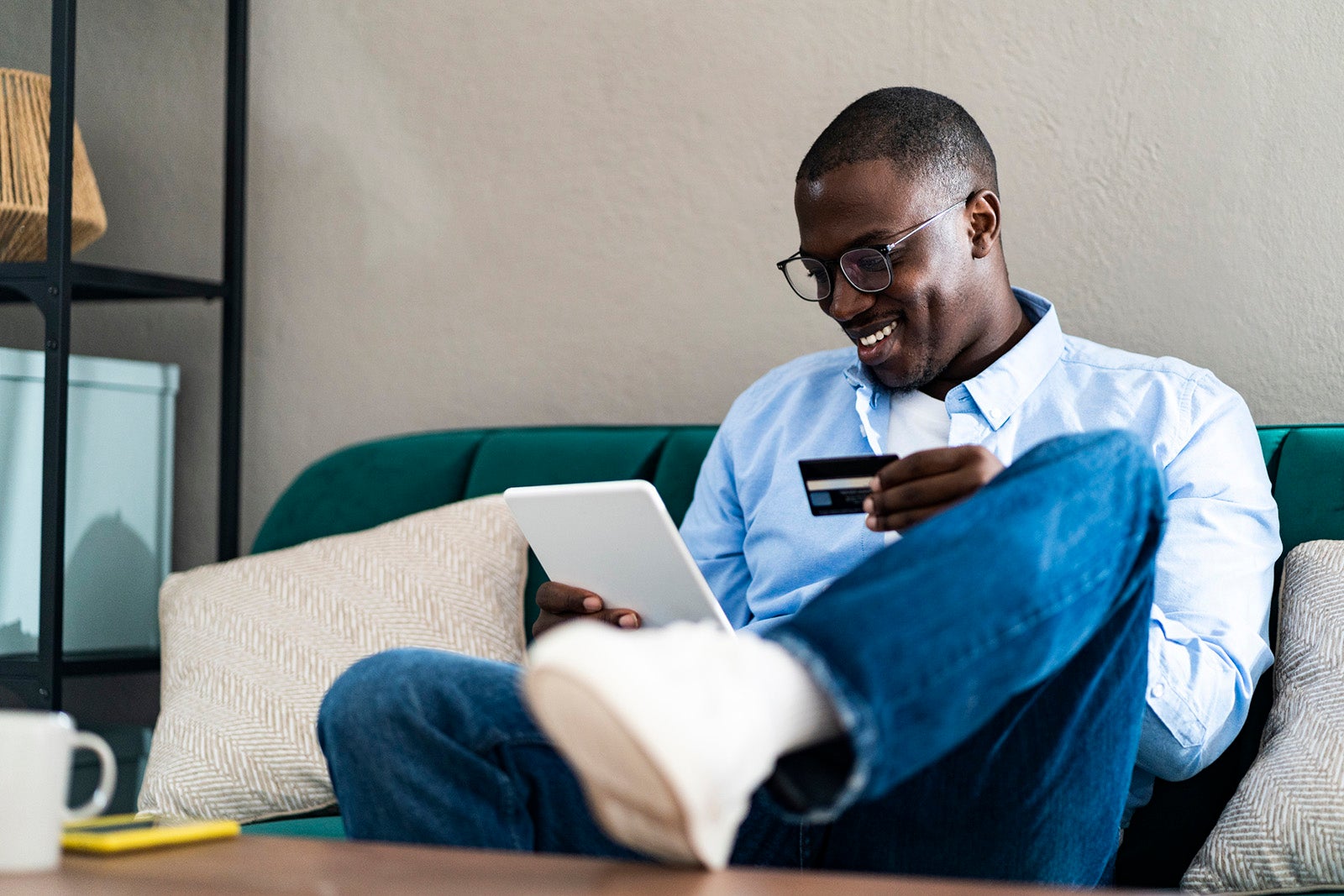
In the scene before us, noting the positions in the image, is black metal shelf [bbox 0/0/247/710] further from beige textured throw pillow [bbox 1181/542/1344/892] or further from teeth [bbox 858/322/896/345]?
beige textured throw pillow [bbox 1181/542/1344/892]

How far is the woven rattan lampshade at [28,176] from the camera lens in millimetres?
1865

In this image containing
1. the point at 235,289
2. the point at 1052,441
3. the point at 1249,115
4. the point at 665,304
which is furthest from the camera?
the point at 235,289

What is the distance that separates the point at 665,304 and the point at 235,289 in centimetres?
77

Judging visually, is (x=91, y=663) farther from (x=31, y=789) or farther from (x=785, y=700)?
(x=785, y=700)

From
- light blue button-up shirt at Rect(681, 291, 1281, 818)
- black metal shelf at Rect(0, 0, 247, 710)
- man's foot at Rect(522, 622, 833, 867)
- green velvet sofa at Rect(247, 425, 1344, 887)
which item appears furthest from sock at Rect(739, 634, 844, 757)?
black metal shelf at Rect(0, 0, 247, 710)

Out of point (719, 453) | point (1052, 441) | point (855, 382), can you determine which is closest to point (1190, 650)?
point (1052, 441)

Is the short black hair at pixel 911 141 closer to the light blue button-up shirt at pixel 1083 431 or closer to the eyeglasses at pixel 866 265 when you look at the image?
the eyeglasses at pixel 866 265

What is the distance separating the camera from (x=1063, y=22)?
1691 millimetres

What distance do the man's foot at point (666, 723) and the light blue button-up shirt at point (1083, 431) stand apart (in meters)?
0.54

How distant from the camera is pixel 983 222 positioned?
145cm

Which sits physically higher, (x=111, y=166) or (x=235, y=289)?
(x=111, y=166)

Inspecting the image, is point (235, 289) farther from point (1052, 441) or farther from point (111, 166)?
point (1052, 441)

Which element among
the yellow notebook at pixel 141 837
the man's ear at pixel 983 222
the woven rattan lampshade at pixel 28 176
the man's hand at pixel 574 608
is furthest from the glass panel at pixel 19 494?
the man's ear at pixel 983 222

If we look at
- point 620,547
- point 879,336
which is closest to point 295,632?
point 620,547
